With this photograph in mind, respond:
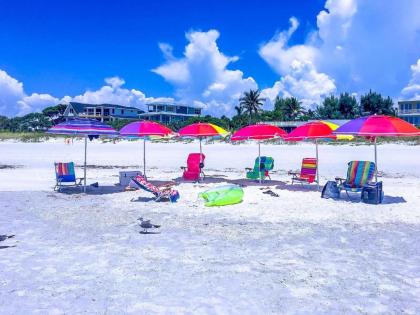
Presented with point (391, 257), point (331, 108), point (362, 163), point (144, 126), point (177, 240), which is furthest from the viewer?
point (331, 108)

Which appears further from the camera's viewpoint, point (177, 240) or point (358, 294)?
point (177, 240)

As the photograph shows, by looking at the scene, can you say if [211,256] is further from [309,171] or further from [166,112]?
[166,112]

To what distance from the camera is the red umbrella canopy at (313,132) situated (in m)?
10.4

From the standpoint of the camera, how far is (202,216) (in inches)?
323

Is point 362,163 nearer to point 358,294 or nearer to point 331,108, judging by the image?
point 358,294

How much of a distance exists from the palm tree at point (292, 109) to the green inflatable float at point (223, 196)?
54.4 metres

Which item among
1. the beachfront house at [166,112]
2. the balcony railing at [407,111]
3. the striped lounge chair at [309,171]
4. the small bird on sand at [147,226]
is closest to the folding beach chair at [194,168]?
the striped lounge chair at [309,171]

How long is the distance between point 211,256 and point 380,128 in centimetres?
529

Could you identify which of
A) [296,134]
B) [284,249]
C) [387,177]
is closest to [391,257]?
[284,249]

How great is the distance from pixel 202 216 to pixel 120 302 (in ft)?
13.8

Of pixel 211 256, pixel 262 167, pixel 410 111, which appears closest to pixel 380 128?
pixel 262 167

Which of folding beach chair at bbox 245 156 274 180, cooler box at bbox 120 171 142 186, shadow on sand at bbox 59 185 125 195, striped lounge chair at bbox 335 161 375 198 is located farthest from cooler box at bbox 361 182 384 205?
cooler box at bbox 120 171 142 186

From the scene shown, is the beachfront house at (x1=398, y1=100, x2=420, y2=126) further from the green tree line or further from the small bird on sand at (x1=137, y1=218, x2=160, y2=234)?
the small bird on sand at (x1=137, y1=218, x2=160, y2=234)

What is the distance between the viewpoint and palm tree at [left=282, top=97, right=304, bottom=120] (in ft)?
205
